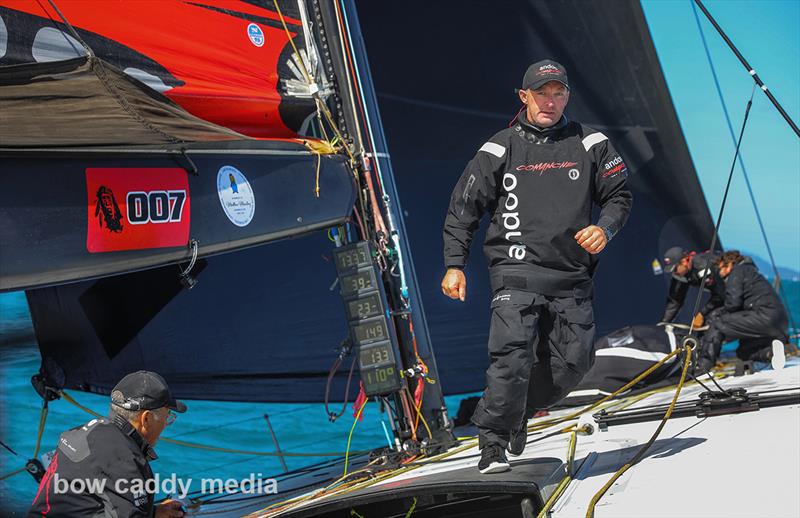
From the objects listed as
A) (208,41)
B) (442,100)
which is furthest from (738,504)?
(442,100)

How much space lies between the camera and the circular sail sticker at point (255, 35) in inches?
157

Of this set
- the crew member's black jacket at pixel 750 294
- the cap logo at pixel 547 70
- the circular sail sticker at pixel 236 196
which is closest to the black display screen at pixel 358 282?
the circular sail sticker at pixel 236 196

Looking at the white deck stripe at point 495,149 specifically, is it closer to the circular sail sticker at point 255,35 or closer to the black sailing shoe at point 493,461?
the black sailing shoe at point 493,461

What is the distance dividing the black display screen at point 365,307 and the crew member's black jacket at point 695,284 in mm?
3055

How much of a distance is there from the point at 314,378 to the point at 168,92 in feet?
8.48

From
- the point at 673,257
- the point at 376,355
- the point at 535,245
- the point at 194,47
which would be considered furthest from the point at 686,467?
the point at 673,257

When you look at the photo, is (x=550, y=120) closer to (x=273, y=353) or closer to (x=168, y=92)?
(x=168, y=92)

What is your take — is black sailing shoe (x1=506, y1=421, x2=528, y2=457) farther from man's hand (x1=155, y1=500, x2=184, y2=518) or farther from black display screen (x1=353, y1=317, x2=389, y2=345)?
black display screen (x1=353, y1=317, x2=389, y2=345)

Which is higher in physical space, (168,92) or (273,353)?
(168,92)

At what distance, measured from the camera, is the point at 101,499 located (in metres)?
2.36

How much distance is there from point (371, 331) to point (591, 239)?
4.90 ft

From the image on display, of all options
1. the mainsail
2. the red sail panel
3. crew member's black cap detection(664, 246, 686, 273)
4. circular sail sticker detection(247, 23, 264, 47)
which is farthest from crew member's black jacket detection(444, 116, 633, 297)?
crew member's black cap detection(664, 246, 686, 273)

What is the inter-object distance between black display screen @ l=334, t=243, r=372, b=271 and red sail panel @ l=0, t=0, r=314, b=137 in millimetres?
601

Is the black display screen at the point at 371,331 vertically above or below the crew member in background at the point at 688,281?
above
